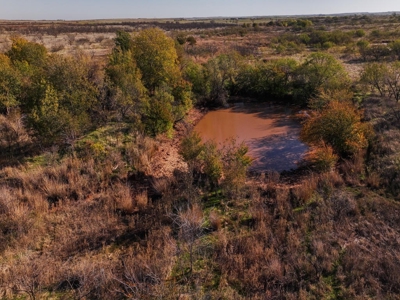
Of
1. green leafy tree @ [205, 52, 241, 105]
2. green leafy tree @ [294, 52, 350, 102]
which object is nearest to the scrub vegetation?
green leafy tree @ [294, 52, 350, 102]

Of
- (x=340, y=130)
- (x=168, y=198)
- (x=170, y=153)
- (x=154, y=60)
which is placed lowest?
(x=168, y=198)

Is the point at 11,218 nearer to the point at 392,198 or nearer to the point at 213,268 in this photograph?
the point at 213,268

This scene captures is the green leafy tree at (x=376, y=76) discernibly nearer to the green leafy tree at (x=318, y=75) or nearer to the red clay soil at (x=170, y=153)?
the green leafy tree at (x=318, y=75)

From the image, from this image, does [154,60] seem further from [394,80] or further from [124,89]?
[394,80]

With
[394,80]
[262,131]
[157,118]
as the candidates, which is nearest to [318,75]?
[394,80]

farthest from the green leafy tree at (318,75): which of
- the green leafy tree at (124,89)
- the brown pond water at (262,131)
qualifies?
the green leafy tree at (124,89)

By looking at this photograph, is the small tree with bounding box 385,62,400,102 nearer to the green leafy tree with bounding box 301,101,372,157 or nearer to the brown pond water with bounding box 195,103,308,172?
the brown pond water with bounding box 195,103,308,172

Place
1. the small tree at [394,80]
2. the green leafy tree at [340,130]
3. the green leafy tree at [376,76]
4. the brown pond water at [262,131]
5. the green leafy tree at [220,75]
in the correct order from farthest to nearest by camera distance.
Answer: the green leafy tree at [220,75] < the green leafy tree at [376,76] < the small tree at [394,80] < the brown pond water at [262,131] < the green leafy tree at [340,130]

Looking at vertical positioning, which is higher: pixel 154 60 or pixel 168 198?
pixel 154 60
